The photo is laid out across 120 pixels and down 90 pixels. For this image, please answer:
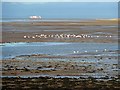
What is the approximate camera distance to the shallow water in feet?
108

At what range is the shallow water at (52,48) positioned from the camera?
3297 centimetres

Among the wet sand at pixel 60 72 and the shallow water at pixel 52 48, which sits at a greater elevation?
the shallow water at pixel 52 48

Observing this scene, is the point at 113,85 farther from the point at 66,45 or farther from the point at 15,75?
the point at 66,45

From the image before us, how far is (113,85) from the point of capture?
2070 centimetres

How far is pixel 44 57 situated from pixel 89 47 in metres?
7.29

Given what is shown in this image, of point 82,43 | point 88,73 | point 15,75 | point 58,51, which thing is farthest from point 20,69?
point 82,43

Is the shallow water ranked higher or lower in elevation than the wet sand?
higher

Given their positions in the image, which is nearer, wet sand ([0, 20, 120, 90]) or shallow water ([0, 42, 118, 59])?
wet sand ([0, 20, 120, 90])

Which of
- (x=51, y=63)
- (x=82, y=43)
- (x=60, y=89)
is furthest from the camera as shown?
(x=82, y=43)

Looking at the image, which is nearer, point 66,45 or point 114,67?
point 114,67

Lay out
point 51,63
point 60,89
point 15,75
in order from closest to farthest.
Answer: point 60,89 → point 15,75 → point 51,63

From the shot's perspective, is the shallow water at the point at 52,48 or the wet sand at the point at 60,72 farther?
the shallow water at the point at 52,48

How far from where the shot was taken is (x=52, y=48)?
119ft

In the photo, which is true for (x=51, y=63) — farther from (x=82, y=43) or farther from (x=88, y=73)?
(x=82, y=43)
